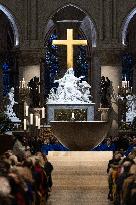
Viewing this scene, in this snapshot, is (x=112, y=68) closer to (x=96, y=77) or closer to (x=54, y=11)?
(x=96, y=77)

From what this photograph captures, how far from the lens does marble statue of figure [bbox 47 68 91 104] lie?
46469mm

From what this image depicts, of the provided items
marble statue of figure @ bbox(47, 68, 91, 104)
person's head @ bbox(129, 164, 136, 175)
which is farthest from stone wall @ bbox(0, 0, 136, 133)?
person's head @ bbox(129, 164, 136, 175)

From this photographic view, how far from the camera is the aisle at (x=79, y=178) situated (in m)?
20.2

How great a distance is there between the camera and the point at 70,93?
4656cm

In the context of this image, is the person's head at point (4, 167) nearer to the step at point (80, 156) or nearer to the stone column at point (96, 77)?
the step at point (80, 156)

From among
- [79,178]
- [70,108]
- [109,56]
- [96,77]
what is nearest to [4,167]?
[79,178]

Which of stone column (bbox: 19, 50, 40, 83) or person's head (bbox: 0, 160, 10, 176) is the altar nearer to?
stone column (bbox: 19, 50, 40, 83)

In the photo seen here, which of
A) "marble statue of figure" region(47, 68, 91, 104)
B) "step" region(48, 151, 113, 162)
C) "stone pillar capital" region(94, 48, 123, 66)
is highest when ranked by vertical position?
"stone pillar capital" region(94, 48, 123, 66)

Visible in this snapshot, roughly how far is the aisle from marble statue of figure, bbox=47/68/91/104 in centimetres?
1574

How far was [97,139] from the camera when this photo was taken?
1270 inches

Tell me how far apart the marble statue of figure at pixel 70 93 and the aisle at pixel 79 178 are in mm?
15743

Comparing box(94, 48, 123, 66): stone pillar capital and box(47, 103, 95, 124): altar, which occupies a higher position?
box(94, 48, 123, 66): stone pillar capital

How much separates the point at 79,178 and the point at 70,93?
21654mm

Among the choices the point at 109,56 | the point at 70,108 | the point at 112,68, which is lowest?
the point at 70,108
